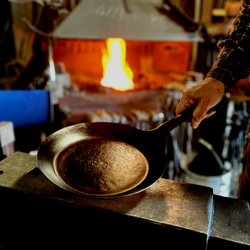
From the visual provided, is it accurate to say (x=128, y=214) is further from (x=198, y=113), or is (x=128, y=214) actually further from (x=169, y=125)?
(x=198, y=113)

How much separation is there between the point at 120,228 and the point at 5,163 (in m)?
0.90

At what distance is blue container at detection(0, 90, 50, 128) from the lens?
3.61 metres

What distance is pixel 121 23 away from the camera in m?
4.88

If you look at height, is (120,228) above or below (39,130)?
above

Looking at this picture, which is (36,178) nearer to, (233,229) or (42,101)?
(233,229)

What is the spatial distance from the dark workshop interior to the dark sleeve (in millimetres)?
509

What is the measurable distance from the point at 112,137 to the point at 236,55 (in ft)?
3.20

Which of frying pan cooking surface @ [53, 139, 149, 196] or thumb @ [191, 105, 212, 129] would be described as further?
thumb @ [191, 105, 212, 129]

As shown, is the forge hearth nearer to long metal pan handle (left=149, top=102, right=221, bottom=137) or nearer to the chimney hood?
the chimney hood

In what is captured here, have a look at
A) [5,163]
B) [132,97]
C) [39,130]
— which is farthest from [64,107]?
[5,163]

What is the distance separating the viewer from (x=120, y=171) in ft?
4.25

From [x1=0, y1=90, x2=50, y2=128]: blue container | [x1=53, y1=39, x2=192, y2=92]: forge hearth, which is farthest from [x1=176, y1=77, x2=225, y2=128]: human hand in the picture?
[x1=53, y1=39, x2=192, y2=92]: forge hearth

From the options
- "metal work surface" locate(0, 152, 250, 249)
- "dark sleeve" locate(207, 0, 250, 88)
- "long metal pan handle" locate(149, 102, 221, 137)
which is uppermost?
"dark sleeve" locate(207, 0, 250, 88)

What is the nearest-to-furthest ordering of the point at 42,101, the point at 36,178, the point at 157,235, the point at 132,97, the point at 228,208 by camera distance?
the point at 157,235 → the point at 228,208 → the point at 36,178 → the point at 42,101 → the point at 132,97
